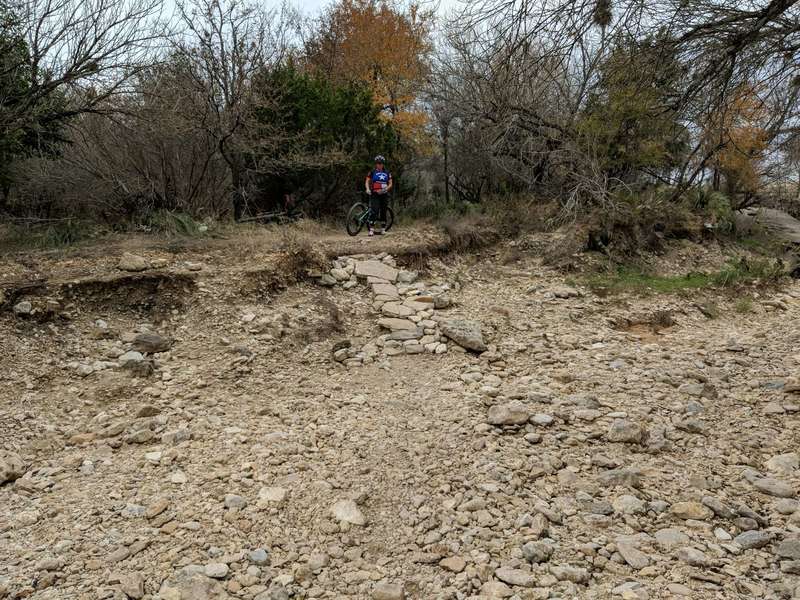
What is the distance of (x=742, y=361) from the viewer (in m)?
5.87

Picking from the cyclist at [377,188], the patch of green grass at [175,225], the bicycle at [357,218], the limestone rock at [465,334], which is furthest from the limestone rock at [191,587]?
the cyclist at [377,188]

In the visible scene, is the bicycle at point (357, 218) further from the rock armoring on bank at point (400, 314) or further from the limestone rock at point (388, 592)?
the limestone rock at point (388, 592)

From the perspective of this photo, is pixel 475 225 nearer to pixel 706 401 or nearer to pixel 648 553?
pixel 706 401

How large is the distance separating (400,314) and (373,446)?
3.21 meters

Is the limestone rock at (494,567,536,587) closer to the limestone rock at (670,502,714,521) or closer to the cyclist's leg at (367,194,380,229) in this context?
the limestone rock at (670,502,714,521)

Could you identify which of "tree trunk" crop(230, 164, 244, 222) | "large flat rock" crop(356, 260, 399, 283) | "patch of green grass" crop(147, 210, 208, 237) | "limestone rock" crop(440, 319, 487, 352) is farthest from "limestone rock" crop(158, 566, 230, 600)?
"tree trunk" crop(230, 164, 244, 222)

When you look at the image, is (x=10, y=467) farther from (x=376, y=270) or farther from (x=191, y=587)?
(x=376, y=270)

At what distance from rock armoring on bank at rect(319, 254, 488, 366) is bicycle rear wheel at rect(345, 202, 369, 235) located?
62.9 inches

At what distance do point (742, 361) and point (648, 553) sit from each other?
3.76 meters

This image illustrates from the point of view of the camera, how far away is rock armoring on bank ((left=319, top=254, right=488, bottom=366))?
667cm

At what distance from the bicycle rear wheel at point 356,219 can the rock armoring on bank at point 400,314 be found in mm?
1597

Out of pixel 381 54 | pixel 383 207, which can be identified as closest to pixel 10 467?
pixel 383 207

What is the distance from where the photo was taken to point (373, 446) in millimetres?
4480

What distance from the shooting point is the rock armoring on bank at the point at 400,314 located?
6.67 m
